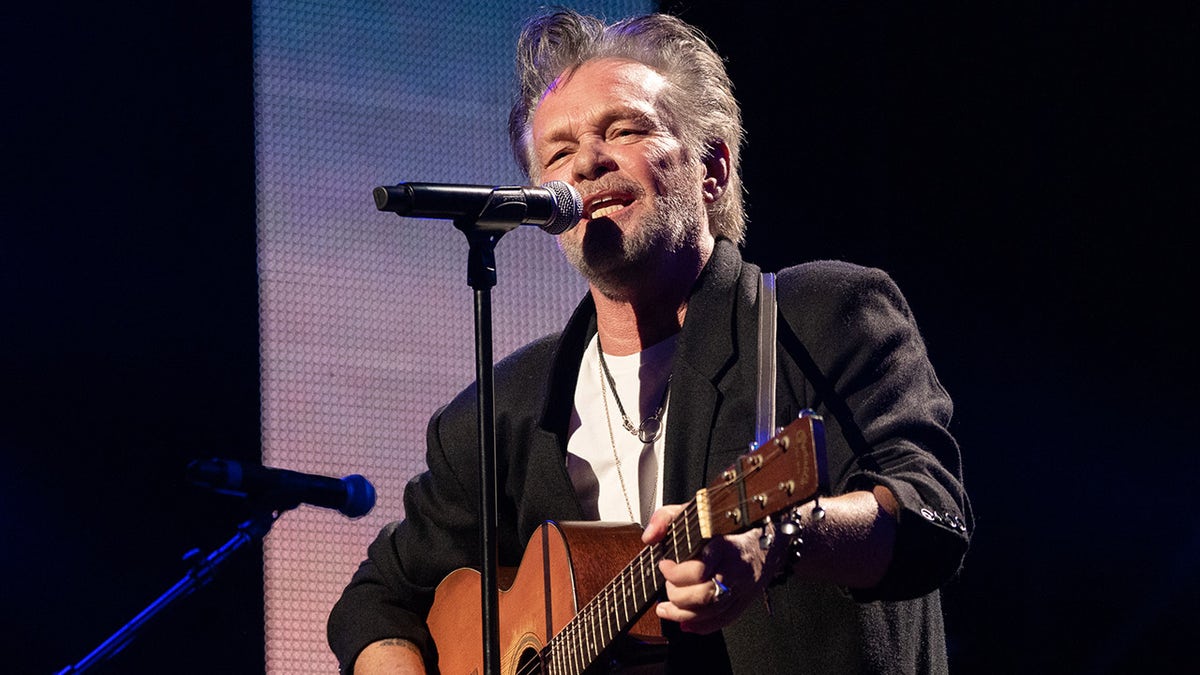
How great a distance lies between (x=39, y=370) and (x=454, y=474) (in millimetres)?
1690

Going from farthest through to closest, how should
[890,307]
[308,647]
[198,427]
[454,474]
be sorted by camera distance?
1. [198,427]
2. [308,647]
3. [454,474]
4. [890,307]

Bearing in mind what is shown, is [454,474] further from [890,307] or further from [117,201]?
[117,201]

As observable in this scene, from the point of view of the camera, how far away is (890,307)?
2479mm

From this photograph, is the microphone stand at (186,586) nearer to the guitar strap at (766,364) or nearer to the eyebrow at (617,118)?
the eyebrow at (617,118)

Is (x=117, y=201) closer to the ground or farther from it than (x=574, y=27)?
closer to the ground

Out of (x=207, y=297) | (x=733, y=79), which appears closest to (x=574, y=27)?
(x=733, y=79)

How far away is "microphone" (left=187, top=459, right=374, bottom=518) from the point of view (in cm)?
335

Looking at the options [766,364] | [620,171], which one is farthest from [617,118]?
[766,364]

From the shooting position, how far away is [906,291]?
4.20m

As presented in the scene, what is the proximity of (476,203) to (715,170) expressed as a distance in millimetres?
Result: 1288

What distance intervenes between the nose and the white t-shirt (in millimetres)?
459

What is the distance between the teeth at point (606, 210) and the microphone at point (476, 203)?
583 millimetres

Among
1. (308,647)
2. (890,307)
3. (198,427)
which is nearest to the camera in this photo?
(890,307)

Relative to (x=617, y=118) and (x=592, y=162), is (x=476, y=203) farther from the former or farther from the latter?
(x=617, y=118)
